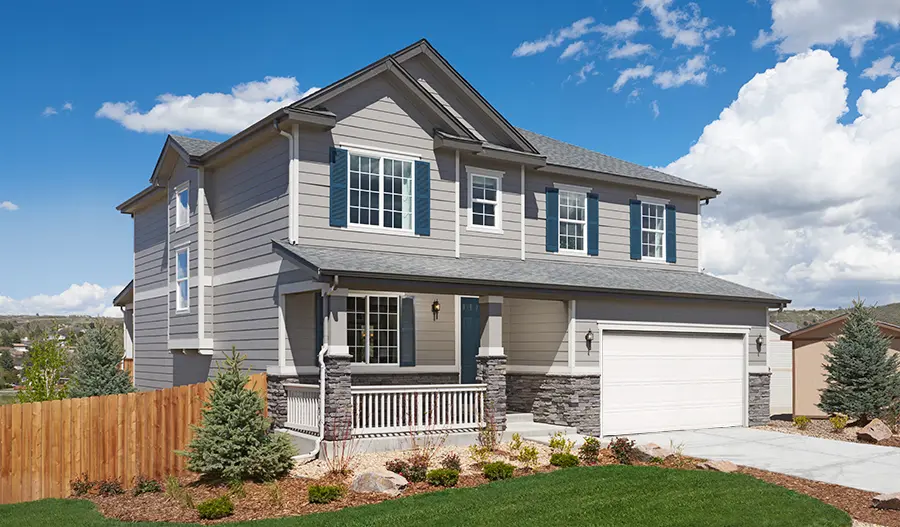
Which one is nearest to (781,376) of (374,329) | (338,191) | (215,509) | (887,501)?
(374,329)

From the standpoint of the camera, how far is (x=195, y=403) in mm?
15000

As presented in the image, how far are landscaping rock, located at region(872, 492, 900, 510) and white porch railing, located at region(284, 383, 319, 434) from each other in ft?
28.4

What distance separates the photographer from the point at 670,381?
61.3 ft

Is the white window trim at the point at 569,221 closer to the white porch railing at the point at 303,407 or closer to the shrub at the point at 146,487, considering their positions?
the white porch railing at the point at 303,407

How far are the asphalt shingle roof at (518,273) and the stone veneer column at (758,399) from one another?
1.87m

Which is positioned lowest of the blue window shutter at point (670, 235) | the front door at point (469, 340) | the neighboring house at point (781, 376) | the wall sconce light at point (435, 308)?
the neighboring house at point (781, 376)

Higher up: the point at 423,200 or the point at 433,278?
the point at 423,200

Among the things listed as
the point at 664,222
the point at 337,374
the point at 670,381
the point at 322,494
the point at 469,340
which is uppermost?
the point at 664,222

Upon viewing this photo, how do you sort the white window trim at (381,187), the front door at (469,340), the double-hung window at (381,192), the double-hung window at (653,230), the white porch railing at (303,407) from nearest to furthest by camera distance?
the white porch railing at (303,407)
the white window trim at (381,187)
the double-hung window at (381,192)
the front door at (469,340)
the double-hung window at (653,230)

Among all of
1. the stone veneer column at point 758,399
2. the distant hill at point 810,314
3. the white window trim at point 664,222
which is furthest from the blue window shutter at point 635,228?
the distant hill at point 810,314

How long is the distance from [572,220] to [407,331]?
5549 millimetres

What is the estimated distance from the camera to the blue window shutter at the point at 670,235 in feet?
72.0

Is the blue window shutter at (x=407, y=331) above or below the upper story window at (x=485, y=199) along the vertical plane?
below

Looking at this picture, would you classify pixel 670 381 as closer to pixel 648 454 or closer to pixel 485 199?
pixel 648 454
